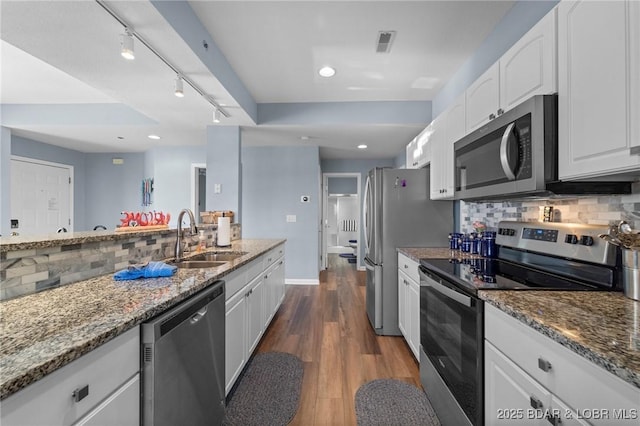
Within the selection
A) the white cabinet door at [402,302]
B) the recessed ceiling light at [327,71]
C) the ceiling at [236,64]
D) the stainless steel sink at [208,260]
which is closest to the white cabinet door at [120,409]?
the stainless steel sink at [208,260]

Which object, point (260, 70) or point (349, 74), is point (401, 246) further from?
point (260, 70)

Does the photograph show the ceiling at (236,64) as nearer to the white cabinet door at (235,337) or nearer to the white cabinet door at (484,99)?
the white cabinet door at (484,99)

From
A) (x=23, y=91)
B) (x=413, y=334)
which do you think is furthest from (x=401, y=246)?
(x=23, y=91)

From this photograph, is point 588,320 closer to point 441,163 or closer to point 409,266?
point 409,266

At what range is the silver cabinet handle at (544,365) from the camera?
2.65 feet

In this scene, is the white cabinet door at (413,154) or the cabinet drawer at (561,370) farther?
the white cabinet door at (413,154)

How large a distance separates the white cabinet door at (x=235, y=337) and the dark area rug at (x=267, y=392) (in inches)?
4.8

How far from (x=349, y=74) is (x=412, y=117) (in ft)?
3.59

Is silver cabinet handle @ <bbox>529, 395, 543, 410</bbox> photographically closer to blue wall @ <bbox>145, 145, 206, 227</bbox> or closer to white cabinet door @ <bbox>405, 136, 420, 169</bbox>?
white cabinet door @ <bbox>405, 136, 420, 169</bbox>

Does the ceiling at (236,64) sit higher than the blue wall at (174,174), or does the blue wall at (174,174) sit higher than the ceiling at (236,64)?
the ceiling at (236,64)

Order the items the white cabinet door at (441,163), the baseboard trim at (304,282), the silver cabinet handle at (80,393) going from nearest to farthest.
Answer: the silver cabinet handle at (80,393) < the white cabinet door at (441,163) < the baseboard trim at (304,282)

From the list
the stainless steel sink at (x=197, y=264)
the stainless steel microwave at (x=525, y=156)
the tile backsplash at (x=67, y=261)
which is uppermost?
the stainless steel microwave at (x=525, y=156)

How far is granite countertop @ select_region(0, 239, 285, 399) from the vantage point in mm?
611

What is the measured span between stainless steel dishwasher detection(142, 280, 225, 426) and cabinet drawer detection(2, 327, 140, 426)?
0.21 ft
